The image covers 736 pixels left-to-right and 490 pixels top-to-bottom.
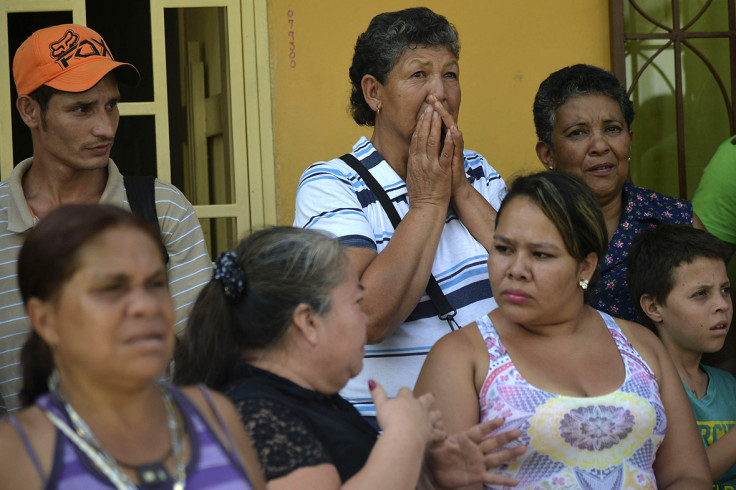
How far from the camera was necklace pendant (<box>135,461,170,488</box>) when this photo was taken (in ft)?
5.10

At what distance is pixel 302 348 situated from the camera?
2.07 meters

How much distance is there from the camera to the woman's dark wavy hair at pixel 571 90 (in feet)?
11.0

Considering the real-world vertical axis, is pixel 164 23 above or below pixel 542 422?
above

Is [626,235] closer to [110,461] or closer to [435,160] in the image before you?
[435,160]

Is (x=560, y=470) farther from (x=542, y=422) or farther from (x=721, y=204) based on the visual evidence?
(x=721, y=204)

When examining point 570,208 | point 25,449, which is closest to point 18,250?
point 25,449

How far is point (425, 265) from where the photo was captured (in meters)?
2.59

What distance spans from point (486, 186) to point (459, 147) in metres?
0.28

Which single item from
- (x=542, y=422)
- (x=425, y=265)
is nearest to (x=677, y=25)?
(x=425, y=265)

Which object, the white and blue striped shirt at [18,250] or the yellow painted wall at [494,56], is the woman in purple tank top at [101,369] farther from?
the yellow painted wall at [494,56]

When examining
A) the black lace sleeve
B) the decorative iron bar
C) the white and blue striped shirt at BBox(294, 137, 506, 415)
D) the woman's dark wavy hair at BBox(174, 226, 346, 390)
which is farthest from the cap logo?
the decorative iron bar

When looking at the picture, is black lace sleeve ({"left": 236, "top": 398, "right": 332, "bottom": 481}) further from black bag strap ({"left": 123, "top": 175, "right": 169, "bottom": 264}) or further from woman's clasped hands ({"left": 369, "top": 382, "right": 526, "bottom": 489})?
black bag strap ({"left": 123, "top": 175, "right": 169, "bottom": 264})

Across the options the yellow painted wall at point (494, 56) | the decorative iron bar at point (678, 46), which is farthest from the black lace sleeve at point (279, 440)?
the decorative iron bar at point (678, 46)

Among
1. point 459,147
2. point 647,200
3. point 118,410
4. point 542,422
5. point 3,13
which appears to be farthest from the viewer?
point 3,13
